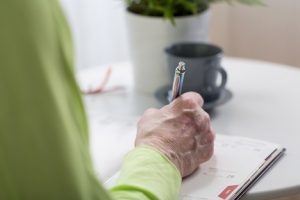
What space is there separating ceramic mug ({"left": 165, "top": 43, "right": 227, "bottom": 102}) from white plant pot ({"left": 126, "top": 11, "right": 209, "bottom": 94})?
38mm

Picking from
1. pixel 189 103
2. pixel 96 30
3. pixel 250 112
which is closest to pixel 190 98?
pixel 189 103

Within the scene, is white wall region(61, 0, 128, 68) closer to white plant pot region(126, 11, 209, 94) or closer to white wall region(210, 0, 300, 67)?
white wall region(210, 0, 300, 67)

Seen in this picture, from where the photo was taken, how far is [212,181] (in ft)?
2.89

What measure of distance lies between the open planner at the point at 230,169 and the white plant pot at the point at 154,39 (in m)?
0.30

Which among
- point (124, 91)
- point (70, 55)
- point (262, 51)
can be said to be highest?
point (70, 55)

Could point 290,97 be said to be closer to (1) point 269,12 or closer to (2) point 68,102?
(2) point 68,102

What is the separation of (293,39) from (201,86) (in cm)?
103

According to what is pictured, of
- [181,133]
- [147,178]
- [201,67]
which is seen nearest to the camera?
[147,178]

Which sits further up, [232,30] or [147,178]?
[147,178]

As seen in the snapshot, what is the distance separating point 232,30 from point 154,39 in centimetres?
104

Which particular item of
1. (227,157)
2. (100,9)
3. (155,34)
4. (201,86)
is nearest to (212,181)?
(227,157)

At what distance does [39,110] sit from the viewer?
1.93ft

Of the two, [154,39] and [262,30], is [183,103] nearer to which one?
[154,39]

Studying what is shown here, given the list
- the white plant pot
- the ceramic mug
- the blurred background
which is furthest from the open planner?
the blurred background
